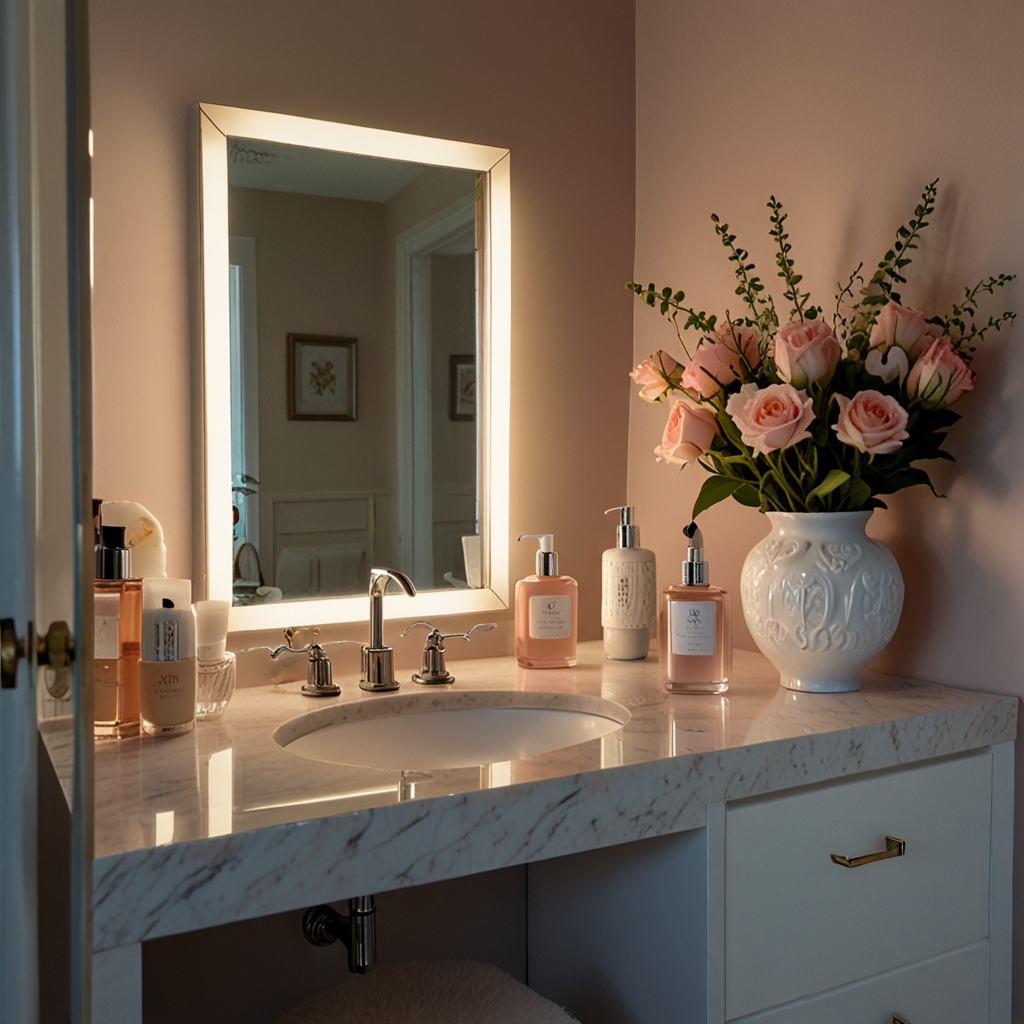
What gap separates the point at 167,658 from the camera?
1049mm

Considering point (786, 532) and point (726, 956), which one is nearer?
point (726, 956)

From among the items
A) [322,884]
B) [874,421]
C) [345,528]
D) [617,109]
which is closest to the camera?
[322,884]

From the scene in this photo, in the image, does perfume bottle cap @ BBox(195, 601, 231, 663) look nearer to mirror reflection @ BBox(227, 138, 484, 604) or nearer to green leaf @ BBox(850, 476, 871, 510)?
mirror reflection @ BBox(227, 138, 484, 604)

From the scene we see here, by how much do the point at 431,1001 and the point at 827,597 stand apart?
63cm

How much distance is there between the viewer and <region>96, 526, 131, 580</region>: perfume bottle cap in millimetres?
1051

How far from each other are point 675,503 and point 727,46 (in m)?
0.69

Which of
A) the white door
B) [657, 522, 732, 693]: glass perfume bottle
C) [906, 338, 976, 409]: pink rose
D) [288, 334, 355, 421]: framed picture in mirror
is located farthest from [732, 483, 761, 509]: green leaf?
the white door

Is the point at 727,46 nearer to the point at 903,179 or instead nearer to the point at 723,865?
the point at 903,179

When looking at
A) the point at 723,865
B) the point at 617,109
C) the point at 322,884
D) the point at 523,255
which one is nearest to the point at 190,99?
the point at 523,255

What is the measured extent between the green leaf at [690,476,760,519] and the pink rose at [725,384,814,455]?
0.42 ft

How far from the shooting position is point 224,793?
2.91 ft

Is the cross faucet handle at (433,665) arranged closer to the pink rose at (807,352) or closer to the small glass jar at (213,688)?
the small glass jar at (213,688)

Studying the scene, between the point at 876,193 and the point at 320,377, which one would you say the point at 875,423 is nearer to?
the point at 876,193

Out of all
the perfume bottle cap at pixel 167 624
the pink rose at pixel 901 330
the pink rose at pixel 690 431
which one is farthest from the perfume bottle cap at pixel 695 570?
the perfume bottle cap at pixel 167 624
